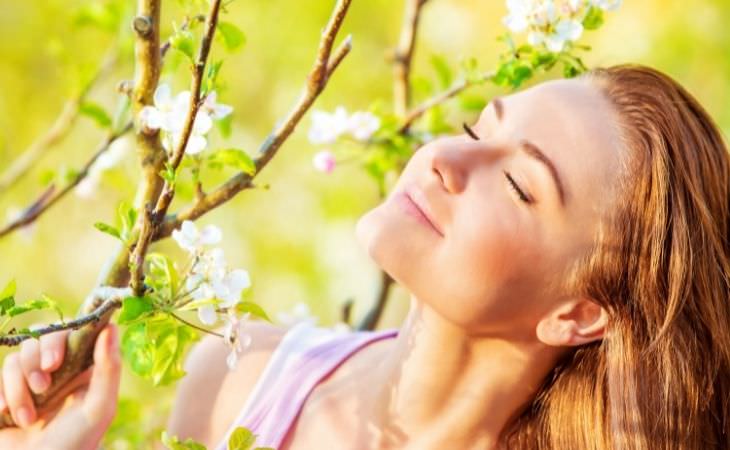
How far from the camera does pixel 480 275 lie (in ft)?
4.05

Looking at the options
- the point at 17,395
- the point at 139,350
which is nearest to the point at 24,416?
the point at 17,395

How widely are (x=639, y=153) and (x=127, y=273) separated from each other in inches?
21.1

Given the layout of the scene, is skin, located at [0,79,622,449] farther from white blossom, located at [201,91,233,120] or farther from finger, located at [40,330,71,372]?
white blossom, located at [201,91,233,120]

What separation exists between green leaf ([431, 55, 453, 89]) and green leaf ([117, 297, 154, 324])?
633 millimetres

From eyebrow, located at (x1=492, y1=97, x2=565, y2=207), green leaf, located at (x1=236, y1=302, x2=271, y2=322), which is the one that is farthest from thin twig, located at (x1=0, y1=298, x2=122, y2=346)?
eyebrow, located at (x1=492, y1=97, x2=565, y2=207)

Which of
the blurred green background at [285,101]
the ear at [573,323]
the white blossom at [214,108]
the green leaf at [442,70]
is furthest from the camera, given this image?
the blurred green background at [285,101]

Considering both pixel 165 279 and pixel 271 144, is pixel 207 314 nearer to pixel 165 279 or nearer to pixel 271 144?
pixel 165 279

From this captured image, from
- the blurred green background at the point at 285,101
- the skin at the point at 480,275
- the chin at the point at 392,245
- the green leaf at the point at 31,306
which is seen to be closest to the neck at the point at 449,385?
the skin at the point at 480,275

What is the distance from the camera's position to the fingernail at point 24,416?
1245 mm

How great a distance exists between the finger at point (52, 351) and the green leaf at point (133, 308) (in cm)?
23

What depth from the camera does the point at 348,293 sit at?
342 cm

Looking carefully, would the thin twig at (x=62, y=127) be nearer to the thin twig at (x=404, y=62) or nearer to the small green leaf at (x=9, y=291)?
the thin twig at (x=404, y=62)

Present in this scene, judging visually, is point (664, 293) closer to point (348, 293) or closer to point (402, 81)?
point (402, 81)

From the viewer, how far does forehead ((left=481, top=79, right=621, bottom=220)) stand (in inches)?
49.6
